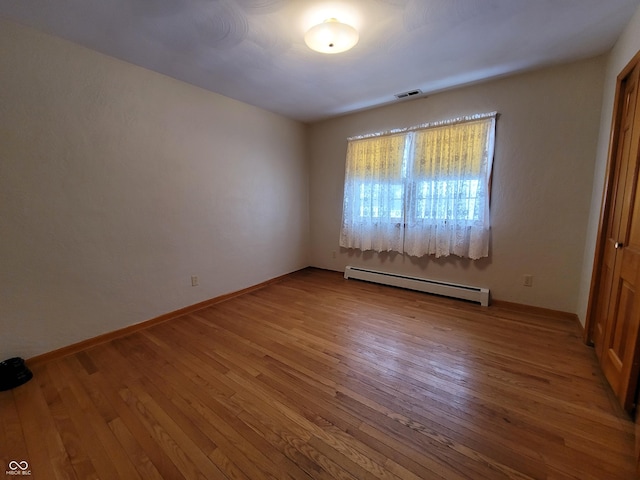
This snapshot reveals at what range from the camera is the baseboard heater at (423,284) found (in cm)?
288

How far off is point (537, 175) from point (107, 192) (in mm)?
4012

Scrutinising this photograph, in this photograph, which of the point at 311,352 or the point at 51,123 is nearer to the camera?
the point at 51,123

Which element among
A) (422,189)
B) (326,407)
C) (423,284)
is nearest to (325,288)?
(423,284)

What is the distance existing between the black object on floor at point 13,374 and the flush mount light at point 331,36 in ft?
9.69

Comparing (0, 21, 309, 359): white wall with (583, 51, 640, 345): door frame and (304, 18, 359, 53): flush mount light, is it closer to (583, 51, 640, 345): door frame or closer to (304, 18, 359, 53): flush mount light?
(304, 18, 359, 53): flush mount light

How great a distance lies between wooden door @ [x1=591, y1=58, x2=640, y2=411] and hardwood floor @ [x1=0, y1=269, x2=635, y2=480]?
21cm

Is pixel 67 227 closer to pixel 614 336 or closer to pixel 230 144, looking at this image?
pixel 230 144

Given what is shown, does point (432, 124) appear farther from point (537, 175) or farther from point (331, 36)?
point (331, 36)

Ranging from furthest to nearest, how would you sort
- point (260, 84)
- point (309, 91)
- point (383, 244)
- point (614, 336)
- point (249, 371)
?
point (383, 244) < point (309, 91) < point (260, 84) < point (249, 371) < point (614, 336)

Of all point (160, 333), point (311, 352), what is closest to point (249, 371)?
point (311, 352)

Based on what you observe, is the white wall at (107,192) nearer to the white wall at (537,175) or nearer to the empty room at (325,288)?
the empty room at (325,288)

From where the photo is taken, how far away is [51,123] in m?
1.86

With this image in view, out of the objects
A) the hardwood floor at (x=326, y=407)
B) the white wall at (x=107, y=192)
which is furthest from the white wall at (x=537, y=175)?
the white wall at (x=107, y=192)

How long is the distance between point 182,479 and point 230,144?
9.77 ft
